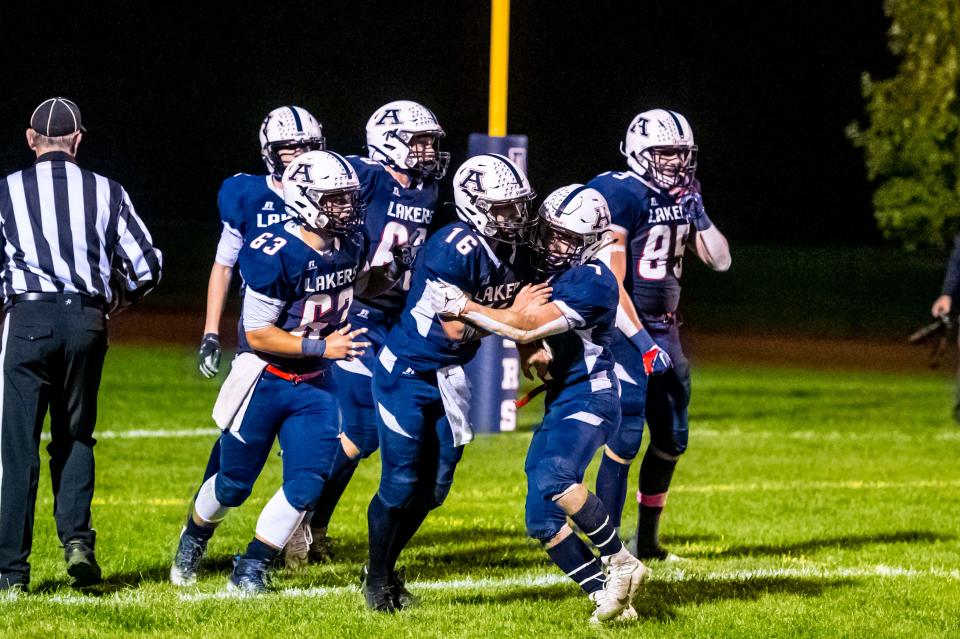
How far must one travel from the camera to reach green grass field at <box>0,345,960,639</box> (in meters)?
5.62

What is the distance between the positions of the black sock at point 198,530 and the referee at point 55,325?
442mm

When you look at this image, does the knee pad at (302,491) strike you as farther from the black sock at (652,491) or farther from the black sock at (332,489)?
the black sock at (652,491)

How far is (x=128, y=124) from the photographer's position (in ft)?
99.7

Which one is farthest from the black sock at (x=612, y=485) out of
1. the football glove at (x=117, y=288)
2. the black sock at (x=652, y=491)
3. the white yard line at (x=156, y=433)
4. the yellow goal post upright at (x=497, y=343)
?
the white yard line at (x=156, y=433)

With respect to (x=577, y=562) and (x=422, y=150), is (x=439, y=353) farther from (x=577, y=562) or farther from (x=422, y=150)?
(x=422, y=150)

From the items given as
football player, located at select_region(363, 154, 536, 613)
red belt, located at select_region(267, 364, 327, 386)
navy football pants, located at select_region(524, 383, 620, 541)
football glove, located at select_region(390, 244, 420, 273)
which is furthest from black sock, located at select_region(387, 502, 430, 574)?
football glove, located at select_region(390, 244, 420, 273)

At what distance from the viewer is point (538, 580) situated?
21.3ft

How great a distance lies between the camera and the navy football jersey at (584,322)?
216 inches

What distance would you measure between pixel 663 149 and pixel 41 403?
3.05m

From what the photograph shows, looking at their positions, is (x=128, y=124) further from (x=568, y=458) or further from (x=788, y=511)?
(x=568, y=458)

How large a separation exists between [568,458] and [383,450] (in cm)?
74

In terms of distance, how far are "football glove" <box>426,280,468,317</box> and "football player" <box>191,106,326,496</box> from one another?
131 cm

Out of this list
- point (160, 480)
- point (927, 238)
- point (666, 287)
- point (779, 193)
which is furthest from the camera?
point (779, 193)

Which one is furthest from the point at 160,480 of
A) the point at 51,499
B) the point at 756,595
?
the point at 756,595
